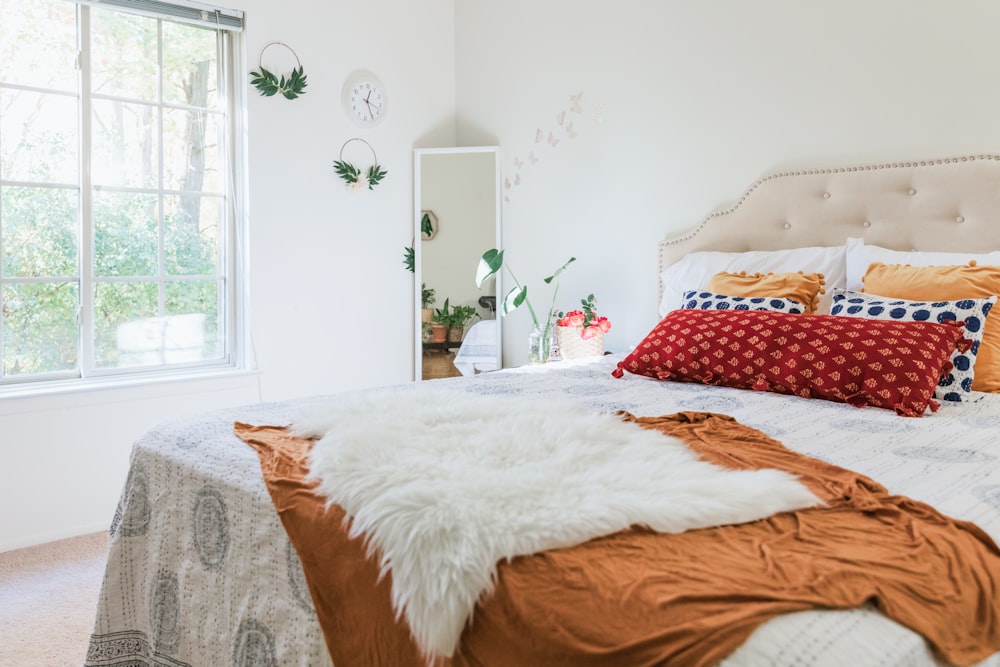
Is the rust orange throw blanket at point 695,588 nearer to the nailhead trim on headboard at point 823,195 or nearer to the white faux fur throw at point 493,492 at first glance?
the white faux fur throw at point 493,492

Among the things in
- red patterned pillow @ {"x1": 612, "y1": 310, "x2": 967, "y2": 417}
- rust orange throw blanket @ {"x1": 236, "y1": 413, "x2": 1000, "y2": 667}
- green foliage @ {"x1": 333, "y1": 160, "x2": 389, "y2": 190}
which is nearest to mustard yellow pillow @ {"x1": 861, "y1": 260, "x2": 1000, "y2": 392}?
red patterned pillow @ {"x1": 612, "y1": 310, "x2": 967, "y2": 417}

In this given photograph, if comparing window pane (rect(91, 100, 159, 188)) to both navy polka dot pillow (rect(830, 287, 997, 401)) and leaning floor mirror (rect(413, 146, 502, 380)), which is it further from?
navy polka dot pillow (rect(830, 287, 997, 401))

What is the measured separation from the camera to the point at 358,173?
3828 millimetres

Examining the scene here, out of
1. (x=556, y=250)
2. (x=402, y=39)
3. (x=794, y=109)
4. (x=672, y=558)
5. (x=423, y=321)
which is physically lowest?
(x=672, y=558)

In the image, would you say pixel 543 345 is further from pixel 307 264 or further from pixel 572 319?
pixel 307 264

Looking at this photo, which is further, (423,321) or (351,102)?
(423,321)

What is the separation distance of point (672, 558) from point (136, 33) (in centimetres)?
317

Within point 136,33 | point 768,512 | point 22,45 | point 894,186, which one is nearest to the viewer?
point 768,512

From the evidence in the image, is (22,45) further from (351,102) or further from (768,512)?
(768,512)

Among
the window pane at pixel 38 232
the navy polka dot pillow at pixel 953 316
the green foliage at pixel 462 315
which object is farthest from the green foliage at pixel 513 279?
the window pane at pixel 38 232

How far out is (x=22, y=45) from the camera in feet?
9.61

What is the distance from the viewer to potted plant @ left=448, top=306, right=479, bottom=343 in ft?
13.2

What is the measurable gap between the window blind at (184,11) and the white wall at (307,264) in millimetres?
76

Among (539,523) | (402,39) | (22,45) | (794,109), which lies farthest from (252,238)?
(539,523)
